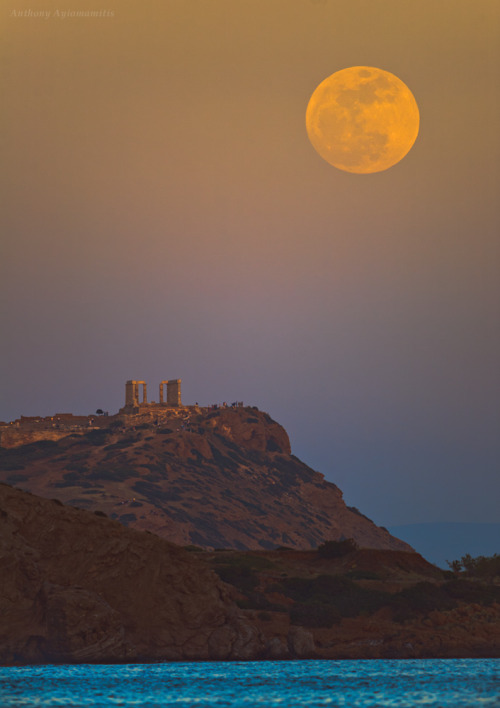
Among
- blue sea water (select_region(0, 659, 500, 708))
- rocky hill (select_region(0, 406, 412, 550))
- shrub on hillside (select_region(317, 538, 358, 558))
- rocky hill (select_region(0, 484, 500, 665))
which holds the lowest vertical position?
blue sea water (select_region(0, 659, 500, 708))

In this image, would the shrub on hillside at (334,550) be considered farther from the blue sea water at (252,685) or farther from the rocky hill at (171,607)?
the blue sea water at (252,685)

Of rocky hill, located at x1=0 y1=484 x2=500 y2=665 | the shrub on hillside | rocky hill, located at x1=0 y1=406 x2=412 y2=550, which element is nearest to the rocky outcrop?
rocky hill, located at x1=0 y1=484 x2=500 y2=665

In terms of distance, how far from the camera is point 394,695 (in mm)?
48562

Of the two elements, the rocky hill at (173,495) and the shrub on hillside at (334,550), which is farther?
the rocky hill at (173,495)

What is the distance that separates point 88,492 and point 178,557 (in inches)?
3841

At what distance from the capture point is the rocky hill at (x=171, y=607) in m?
56.9

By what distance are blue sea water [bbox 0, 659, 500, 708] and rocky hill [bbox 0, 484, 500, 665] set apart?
7.68 feet

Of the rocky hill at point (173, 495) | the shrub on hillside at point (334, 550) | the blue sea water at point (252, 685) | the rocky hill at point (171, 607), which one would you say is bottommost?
the blue sea water at point (252, 685)

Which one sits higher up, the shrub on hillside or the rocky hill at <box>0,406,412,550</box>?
the rocky hill at <box>0,406,412,550</box>

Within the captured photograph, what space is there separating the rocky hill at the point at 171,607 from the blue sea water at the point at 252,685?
7.68 feet

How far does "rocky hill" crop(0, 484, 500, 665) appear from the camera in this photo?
56938 mm

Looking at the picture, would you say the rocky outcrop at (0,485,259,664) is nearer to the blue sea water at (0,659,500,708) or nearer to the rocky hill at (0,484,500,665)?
the rocky hill at (0,484,500,665)

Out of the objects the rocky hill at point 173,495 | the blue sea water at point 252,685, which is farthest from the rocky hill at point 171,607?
the rocky hill at point 173,495

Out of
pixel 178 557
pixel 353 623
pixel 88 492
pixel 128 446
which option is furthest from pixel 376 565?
pixel 128 446
